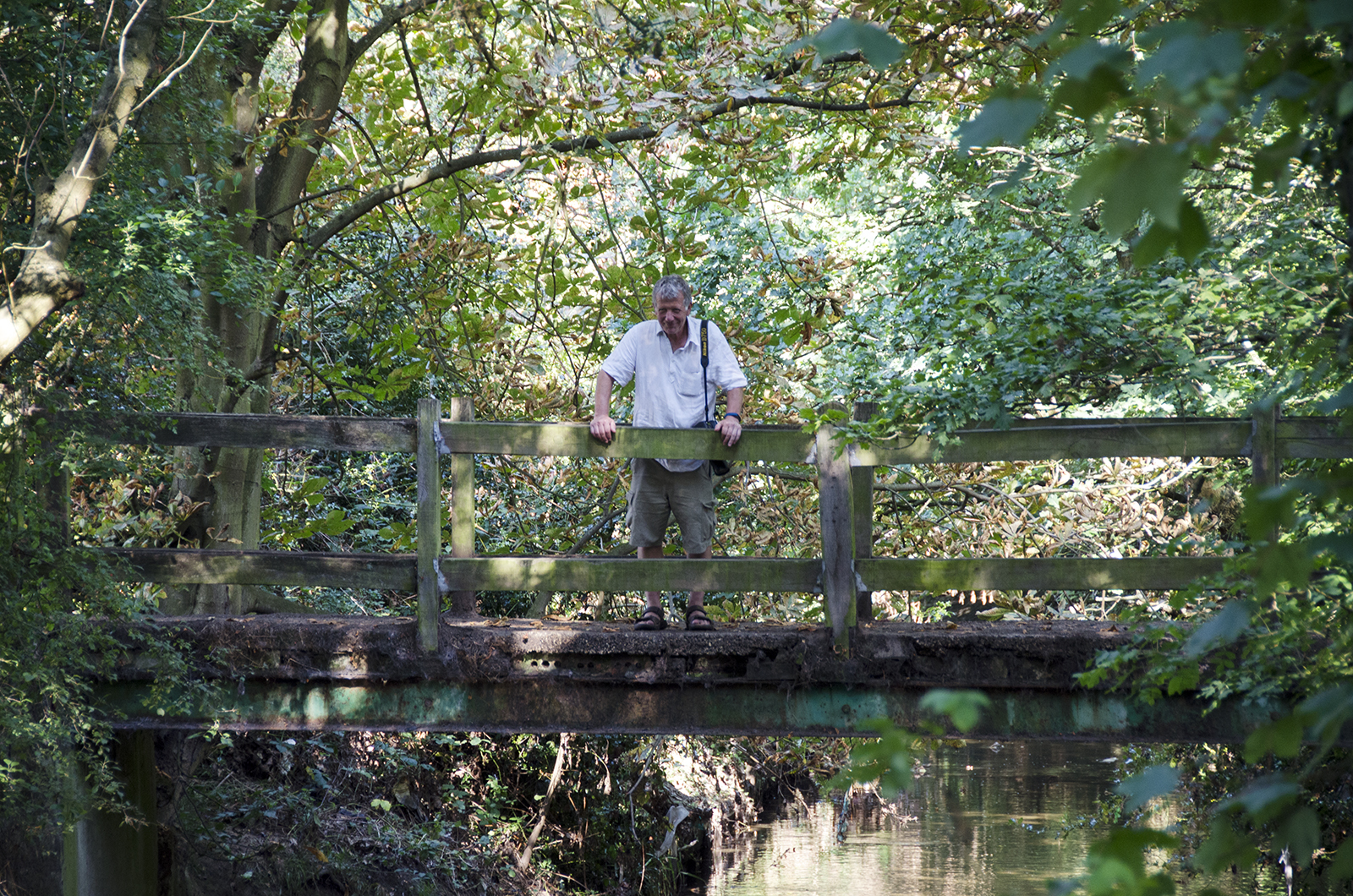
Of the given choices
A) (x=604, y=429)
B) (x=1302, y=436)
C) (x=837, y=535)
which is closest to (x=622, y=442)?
(x=604, y=429)

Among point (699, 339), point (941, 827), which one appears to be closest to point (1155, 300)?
point (699, 339)

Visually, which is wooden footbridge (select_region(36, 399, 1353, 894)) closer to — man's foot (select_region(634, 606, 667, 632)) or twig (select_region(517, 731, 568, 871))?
man's foot (select_region(634, 606, 667, 632))

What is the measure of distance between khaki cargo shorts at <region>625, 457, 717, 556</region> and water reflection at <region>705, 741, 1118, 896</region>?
15.4 feet

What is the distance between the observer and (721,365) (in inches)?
210

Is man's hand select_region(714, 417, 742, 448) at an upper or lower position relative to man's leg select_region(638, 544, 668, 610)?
upper

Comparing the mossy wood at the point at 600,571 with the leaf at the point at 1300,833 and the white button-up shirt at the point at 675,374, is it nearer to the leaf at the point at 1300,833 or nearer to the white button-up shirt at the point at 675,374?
the white button-up shirt at the point at 675,374

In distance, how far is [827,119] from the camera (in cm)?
903

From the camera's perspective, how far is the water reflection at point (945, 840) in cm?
1059

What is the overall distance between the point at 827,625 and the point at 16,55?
376 cm

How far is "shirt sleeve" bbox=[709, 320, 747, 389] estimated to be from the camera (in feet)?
17.4

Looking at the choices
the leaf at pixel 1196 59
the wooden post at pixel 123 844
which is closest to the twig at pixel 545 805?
the wooden post at pixel 123 844

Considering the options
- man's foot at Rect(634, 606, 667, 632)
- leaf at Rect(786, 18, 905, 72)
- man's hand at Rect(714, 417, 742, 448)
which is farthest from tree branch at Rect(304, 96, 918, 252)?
leaf at Rect(786, 18, 905, 72)

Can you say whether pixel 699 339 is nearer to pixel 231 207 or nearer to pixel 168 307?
pixel 168 307


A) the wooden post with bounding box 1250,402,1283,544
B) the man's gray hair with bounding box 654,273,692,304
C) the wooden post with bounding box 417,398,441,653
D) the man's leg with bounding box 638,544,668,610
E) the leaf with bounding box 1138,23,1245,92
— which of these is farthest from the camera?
the man's gray hair with bounding box 654,273,692,304
